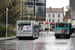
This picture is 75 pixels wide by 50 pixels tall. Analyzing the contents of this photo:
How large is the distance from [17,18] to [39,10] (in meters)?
37.4

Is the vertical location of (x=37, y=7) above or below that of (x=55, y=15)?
above

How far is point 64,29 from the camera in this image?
38844mm

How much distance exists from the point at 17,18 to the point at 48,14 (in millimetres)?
70527

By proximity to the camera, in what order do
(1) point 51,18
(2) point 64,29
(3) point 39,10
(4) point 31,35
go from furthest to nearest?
1. (1) point 51,18
2. (3) point 39,10
3. (2) point 64,29
4. (4) point 31,35

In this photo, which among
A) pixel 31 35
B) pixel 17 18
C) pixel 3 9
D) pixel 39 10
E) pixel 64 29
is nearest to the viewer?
pixel 31 35

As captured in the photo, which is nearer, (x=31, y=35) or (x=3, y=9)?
(x=31, y=35)

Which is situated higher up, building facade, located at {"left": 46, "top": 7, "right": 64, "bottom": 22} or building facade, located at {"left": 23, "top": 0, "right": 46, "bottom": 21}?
building facade, located at {"left": 23, "top": 0, "right": 46, "bottom": 21}

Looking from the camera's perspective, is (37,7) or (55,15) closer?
(37,7)

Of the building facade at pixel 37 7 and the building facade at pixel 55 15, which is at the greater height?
the building facade at pixel 37 7

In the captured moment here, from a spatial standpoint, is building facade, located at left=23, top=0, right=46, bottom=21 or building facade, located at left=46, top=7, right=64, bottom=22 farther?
building facade, located at left=46, top=7, right=64, bottom=22

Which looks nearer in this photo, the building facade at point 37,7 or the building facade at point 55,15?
the building facade at point 37,7

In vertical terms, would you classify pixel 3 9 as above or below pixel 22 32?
above

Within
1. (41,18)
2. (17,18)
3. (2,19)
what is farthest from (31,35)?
(41,18)

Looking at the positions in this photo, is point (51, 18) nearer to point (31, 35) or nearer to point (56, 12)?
point (56, 12)
